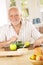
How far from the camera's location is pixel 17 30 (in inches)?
118

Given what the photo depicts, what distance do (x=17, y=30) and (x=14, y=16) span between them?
0.22m

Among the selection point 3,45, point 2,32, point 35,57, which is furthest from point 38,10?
point 35,57

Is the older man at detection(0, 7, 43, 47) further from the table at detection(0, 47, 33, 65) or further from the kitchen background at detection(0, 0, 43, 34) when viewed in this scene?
the table at detection(0, 47, 33, 65)

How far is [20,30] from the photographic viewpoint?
302 centimetres

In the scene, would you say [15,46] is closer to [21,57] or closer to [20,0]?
[21,57]

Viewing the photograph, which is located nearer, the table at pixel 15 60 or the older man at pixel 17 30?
the table at pixel 15 60

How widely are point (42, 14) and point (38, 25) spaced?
0.19 metres

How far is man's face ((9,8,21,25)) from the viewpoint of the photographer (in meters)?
3.02

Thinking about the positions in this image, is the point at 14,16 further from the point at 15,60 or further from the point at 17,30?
the point at 15,60

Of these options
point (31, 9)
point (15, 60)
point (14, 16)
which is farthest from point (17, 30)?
point (15, 60)

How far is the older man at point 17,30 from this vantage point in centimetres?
300

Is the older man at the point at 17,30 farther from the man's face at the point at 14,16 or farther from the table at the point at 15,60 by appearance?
the table at the point at 15,60

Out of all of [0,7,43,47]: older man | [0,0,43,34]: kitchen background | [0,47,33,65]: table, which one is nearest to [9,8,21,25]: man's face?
[0,7,43,47]: older man

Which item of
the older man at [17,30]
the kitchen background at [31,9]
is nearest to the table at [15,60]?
the older man at [17,30]
